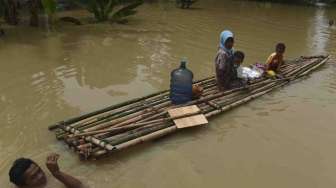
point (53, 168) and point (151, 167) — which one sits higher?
point (53, 168)

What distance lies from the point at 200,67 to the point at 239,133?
319cm

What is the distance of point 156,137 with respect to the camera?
5293mm

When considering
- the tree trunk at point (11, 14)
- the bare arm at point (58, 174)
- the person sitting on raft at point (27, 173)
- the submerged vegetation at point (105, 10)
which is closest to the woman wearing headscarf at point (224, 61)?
the bare arm at point (58, 174)

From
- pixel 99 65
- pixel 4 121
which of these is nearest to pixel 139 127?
pixel 4 121

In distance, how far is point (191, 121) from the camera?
18.5ft

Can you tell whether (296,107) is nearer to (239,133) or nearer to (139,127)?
(239,133)

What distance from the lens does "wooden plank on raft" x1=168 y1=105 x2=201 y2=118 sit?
18.4 ft

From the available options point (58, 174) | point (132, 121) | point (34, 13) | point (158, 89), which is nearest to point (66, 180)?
point (58, 174)

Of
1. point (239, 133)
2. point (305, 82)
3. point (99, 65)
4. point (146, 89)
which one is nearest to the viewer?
point (239, 133)

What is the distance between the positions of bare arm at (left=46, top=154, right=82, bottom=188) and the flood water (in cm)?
24

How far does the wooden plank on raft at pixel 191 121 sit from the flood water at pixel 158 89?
0.54ft

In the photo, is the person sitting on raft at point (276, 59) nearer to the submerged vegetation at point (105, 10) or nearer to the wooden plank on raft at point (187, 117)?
the wooden plank on raft at point (187, 117)

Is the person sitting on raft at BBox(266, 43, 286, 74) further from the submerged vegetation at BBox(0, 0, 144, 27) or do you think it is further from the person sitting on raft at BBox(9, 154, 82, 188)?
the submerged vegetation at BBox(0, 0, 144, 27)

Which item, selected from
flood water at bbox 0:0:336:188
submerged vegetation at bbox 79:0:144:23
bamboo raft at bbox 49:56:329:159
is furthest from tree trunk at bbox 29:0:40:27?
bamboo raft at bbox 49:56:329:159
